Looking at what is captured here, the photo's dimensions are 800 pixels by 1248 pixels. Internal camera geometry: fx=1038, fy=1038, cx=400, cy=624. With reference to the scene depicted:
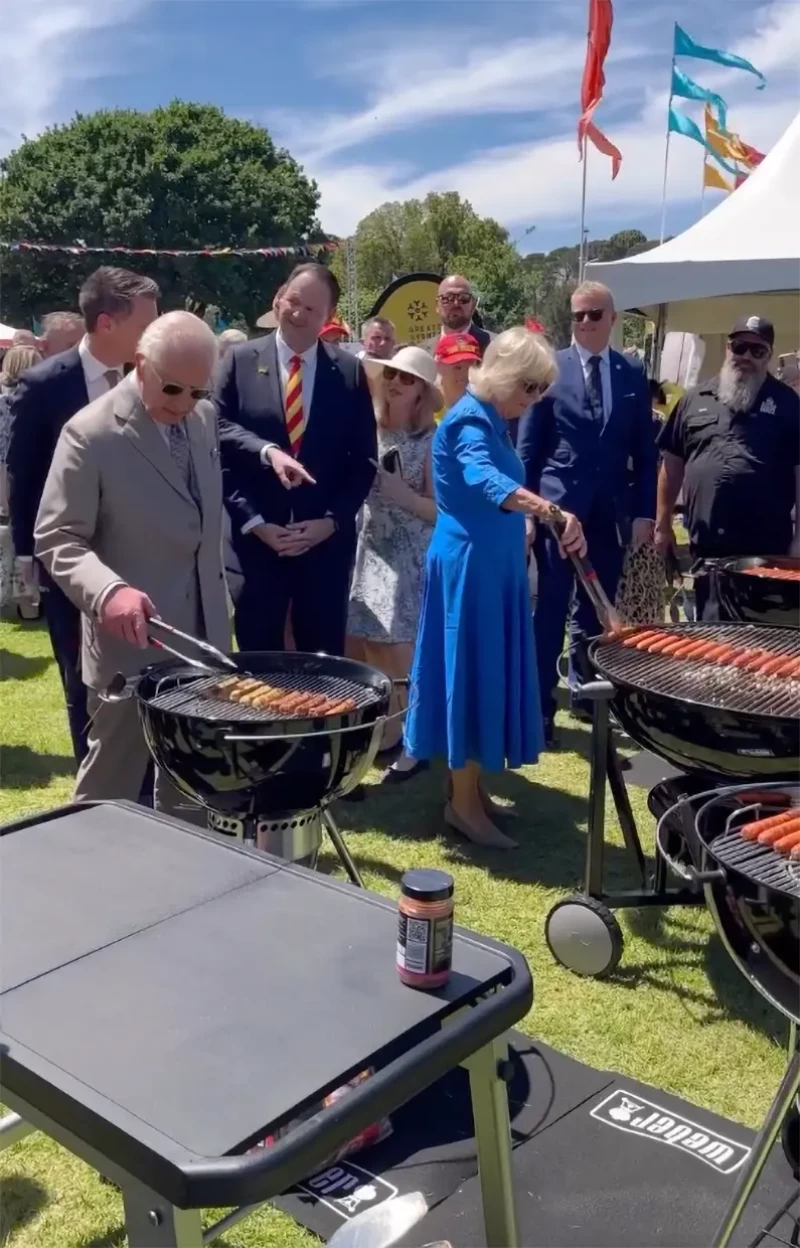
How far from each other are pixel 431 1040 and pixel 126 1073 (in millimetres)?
397

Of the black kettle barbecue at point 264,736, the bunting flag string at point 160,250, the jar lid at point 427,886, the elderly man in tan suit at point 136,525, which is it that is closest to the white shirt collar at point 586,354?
the elderly man in tan suit at point 136,525

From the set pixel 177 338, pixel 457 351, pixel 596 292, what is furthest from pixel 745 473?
pixel 177 338

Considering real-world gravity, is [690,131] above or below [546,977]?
above

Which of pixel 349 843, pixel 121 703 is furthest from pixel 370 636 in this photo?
pixel 121 703

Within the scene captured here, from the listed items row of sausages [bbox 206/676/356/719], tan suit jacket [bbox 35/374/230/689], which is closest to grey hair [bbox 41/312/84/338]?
tan suit jacket [bbox 35/374/230/689]

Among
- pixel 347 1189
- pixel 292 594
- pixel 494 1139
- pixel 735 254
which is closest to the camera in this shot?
pixel 494 1139

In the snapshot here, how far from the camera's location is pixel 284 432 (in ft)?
13.7

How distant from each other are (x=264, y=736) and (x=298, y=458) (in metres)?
2.06

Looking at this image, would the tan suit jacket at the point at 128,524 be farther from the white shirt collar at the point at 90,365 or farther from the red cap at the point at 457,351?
the red cap at the point at 457,351

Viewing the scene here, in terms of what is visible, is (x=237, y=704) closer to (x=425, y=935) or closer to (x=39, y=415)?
(x=425, y=935)

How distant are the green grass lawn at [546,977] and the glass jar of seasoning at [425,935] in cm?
105

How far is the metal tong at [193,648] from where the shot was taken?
2658mm

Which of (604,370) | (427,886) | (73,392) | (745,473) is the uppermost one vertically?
(604,370)

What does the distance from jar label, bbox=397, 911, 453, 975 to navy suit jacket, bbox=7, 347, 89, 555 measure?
291 centimetres
